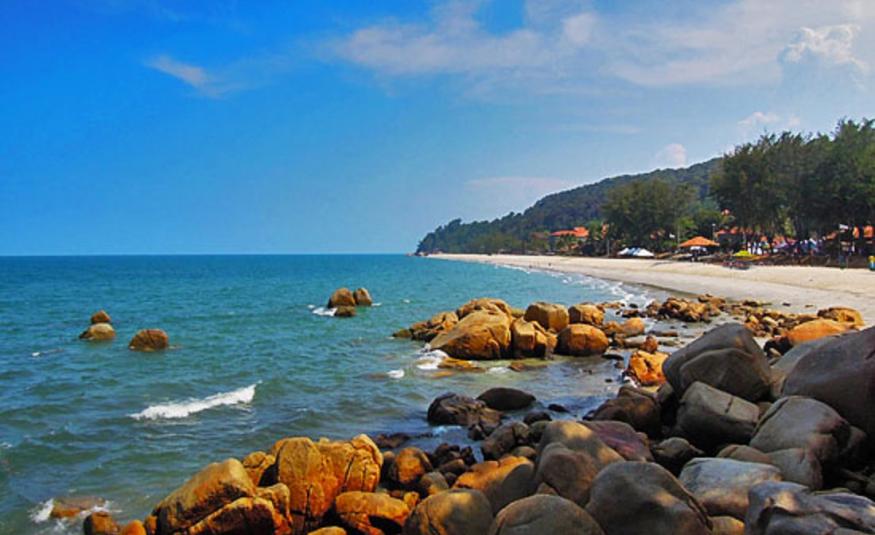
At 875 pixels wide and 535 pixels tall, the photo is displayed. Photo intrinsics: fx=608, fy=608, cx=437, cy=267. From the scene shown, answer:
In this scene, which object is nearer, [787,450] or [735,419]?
[787,450]

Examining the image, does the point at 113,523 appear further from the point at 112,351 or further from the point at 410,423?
the point at 112,351

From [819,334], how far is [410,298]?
3716 centimetres

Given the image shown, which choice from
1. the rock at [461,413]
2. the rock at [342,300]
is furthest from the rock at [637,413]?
the rock at [342,300]

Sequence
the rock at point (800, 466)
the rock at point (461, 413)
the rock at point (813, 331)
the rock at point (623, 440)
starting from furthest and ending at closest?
the rock at point (813, 331) < the rock at point (461, 413) < the rock at point (623, 440) < the rock at point (800, 466)

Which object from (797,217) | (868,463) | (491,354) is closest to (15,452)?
(491,354)

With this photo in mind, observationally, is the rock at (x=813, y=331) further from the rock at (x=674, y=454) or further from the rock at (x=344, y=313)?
the rock at (x=344, y=313)

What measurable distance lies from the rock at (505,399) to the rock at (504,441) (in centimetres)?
342

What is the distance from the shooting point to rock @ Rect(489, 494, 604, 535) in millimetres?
5316

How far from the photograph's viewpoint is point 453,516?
22.1 feet

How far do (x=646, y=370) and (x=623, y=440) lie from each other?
824 cm

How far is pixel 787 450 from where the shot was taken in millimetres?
7262

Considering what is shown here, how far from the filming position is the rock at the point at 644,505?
5.48 meters

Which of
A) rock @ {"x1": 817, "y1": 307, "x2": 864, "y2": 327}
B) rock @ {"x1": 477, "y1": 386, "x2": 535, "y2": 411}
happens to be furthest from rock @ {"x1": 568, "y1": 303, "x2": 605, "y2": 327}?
rock @ {"x1": 477, "y1": 386, "x2": 535, "y2": 411}

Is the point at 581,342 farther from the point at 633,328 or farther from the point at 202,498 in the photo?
the point at 202,498
